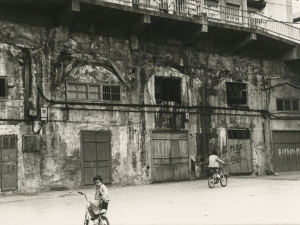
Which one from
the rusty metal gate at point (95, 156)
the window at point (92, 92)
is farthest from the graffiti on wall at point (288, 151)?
the rusty metal gate at point (95, 156)

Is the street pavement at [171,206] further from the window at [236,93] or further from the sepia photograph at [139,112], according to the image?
the window at [236,93]

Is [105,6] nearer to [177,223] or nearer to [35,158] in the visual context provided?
[35,158]

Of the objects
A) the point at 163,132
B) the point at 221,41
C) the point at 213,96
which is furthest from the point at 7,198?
the point at 221,41

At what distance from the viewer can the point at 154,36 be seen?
687 inches

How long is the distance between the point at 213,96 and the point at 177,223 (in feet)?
38.2

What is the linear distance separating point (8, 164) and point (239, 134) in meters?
10.9

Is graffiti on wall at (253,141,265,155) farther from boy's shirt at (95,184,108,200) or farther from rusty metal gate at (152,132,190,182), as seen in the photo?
boy's shirt at (95,184,108,200)

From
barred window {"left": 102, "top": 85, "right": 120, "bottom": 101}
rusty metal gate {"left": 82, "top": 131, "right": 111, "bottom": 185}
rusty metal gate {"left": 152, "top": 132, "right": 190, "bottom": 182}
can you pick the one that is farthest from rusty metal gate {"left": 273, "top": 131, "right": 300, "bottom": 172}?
rusty metal gate {"left": 82, "top": 131, "right": 111, "bottom": 185}

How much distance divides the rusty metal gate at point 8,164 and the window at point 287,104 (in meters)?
13.6

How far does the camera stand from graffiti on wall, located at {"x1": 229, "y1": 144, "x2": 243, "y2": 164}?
1911 cm

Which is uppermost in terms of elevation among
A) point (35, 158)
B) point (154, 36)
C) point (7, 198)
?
point (154, 36)

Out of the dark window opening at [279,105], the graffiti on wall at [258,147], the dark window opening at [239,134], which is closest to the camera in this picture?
the dark window opening at [239,134]

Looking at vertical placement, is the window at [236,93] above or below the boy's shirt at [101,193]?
above

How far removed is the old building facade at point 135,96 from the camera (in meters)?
14.3
